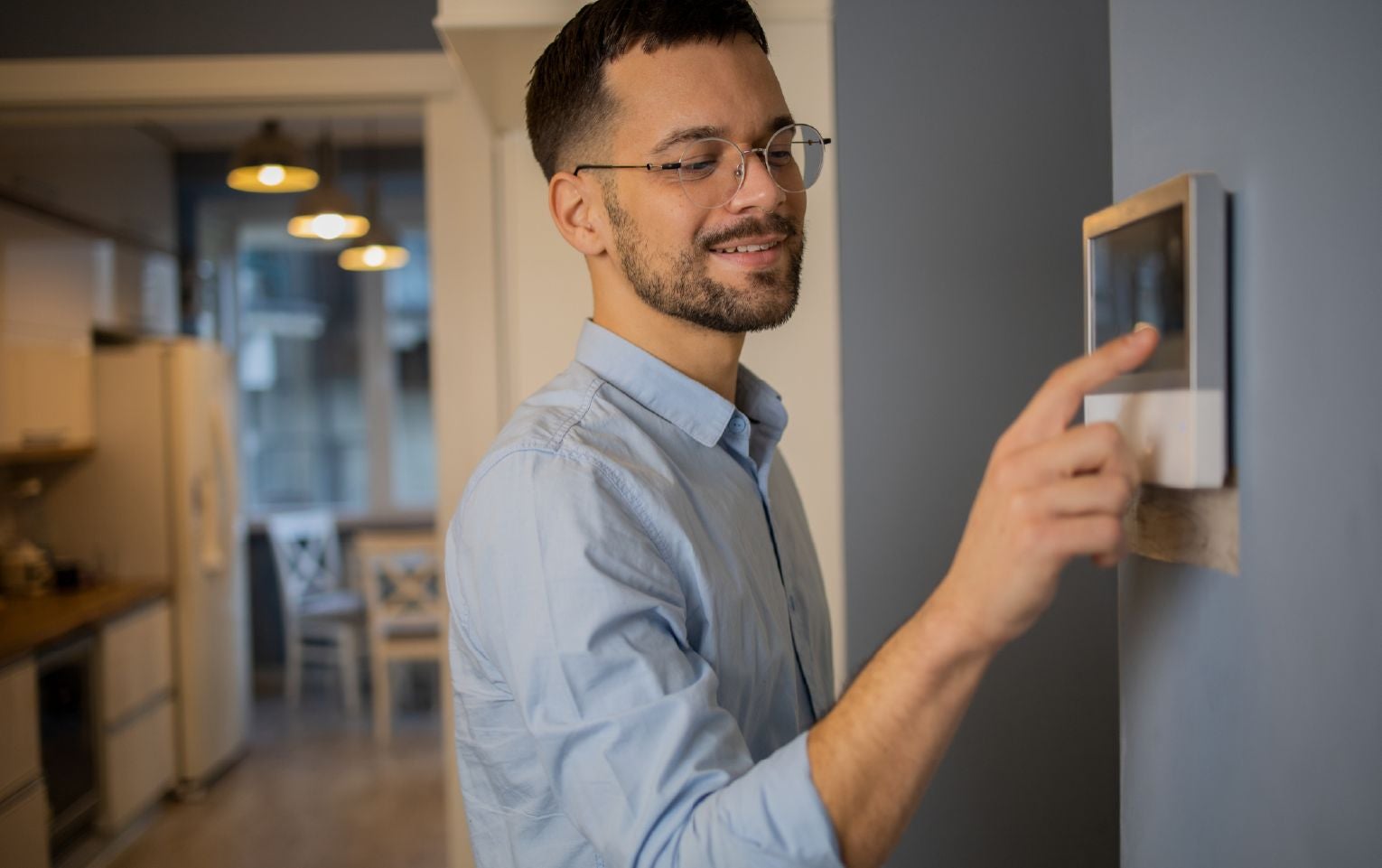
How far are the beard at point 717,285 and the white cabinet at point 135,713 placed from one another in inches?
156

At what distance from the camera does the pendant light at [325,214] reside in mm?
4176


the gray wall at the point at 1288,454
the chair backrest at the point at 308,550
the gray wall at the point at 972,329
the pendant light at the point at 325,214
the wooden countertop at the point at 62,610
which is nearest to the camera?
the gray wall at the point at 1288,454

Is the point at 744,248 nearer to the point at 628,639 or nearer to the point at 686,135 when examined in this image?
the point at 686,135

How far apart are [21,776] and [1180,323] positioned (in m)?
3.92

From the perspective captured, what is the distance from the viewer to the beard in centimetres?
105

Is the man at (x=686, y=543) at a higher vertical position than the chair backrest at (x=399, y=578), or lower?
higher

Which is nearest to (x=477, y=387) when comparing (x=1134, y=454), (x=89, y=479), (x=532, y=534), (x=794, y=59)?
(x=794, y=59)

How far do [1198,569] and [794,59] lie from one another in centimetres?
141

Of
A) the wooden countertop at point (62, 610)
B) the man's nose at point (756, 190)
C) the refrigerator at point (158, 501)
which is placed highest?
the man's nose at point (756, 190)

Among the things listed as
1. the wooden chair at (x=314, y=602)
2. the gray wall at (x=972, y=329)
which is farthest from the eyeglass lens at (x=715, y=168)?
the wooden chair at (x=314, y=602)

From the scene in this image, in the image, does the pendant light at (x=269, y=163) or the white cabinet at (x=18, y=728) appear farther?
the pendant light at (x=269, y=163)

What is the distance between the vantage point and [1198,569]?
27.4 inches

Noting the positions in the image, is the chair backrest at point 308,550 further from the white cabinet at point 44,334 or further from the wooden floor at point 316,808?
the white cabinet at point 44,334

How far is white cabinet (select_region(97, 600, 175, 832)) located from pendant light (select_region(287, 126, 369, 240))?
173 cm
